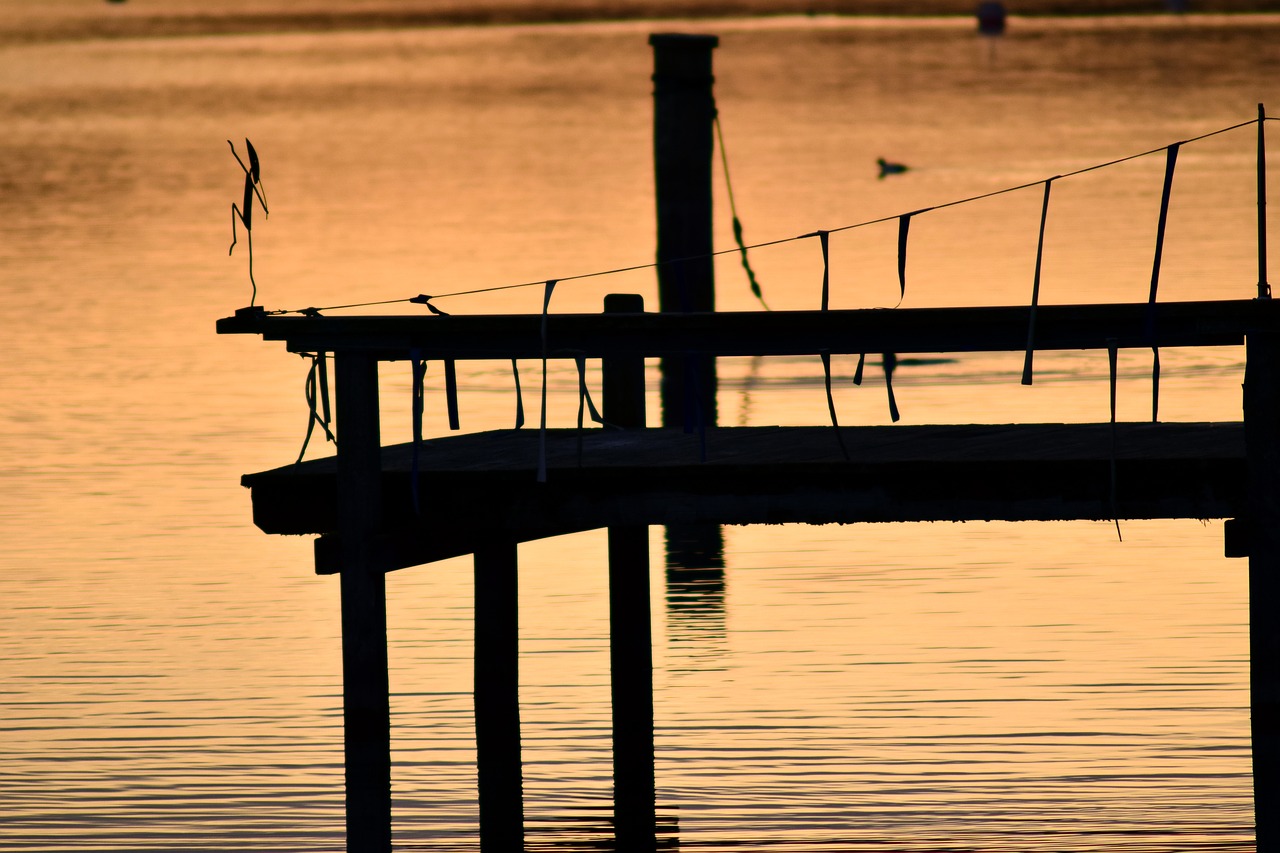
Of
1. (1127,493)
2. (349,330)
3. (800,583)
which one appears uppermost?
(349,330)

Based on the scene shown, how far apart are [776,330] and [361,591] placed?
179 centimetres

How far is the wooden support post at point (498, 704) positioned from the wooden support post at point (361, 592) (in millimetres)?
1318

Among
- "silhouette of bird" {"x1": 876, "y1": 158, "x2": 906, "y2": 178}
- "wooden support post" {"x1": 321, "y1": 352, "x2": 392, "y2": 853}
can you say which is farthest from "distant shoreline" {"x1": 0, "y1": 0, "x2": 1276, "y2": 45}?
"wooden support post" {"x1": 321, "y1": 352, "x2": 392, "y2": 853}

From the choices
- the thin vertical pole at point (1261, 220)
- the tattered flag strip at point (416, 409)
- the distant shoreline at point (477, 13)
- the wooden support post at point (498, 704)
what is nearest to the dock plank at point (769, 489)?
the tattered flag strip at point (416, 409)

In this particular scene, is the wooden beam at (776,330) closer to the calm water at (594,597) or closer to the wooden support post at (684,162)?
the calm water at (594,597)

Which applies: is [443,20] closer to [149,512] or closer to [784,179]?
[784,179]

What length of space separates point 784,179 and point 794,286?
22136 mm

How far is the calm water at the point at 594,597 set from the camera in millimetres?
12141

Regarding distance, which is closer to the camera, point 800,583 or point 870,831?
point 870,831

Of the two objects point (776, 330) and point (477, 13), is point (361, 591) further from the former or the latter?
point (477, 13)

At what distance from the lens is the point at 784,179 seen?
55.9 meters

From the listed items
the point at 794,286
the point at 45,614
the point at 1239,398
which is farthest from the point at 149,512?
the point at 794,286

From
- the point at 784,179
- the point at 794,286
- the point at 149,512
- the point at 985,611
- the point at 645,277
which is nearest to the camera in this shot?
the point at 985,611

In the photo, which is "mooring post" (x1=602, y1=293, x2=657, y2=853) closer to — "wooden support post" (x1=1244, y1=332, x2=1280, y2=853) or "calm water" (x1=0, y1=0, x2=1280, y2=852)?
"calm water" (x1=0, y1=0, x2=1280, y2=852)
